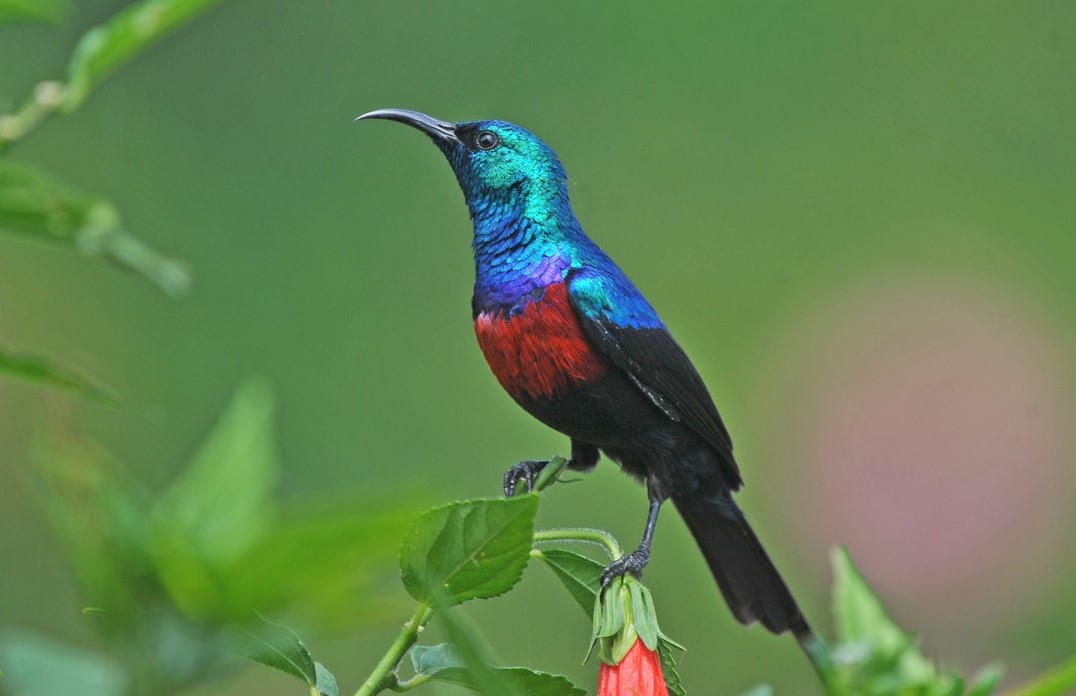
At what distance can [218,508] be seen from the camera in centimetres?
71

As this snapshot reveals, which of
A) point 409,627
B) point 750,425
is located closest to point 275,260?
point 750,425

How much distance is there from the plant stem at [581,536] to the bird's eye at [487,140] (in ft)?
3.45

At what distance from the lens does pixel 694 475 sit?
7.65ft

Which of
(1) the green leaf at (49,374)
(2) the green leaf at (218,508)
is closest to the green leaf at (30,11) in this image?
(1) the green leaf at (49,374)

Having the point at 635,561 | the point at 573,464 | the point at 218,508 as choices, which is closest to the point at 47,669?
the point at 218,508

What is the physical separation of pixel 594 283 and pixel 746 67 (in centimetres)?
480

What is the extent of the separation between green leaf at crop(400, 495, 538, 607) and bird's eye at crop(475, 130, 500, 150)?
1367 mm

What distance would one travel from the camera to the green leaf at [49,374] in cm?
94

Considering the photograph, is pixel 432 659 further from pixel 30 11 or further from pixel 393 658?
pixel 30 11

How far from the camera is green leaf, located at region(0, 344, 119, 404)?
94 centimetres

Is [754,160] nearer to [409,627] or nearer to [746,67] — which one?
[746,67]

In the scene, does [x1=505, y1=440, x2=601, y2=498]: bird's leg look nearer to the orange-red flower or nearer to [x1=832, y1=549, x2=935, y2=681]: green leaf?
the orange-red flower

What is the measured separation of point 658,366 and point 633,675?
2.67 ft

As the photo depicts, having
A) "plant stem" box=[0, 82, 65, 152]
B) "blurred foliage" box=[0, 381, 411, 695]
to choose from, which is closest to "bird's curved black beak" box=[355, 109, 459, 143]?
"plant stem" box=[0, 82, 65, 152]
